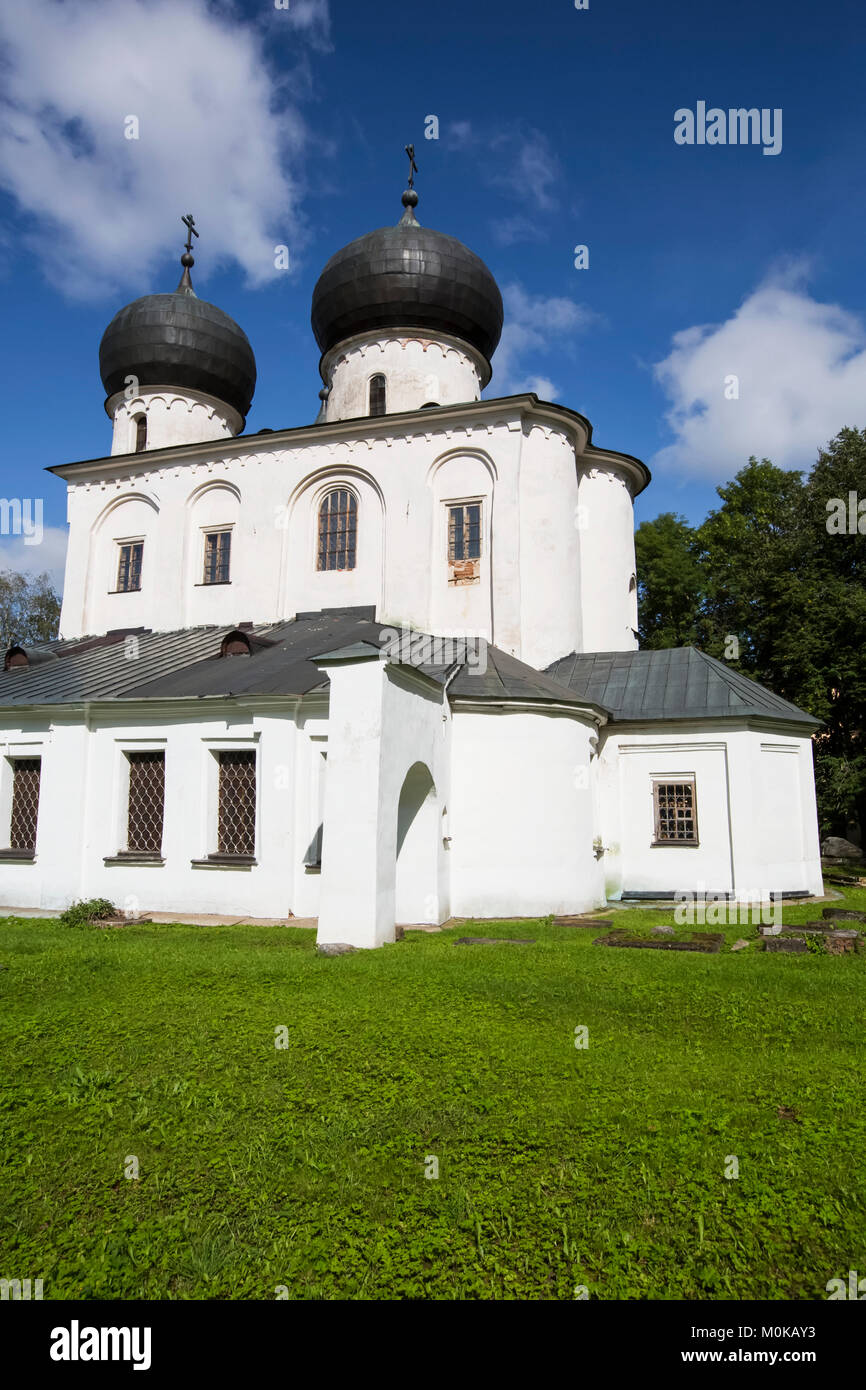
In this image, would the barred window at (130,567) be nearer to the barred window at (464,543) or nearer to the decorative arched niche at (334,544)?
the decorative arched niche at (334,544)

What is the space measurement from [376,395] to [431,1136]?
18.7 m

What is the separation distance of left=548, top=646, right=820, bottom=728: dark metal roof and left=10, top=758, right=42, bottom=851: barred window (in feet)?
32.2

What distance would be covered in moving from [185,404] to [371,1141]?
21.7 metres

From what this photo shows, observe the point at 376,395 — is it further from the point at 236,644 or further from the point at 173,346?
the point at 236,644

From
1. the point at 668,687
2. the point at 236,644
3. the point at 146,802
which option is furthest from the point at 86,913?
the point at 668,687

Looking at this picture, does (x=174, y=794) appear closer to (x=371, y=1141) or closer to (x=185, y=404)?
(x=371, y=1141)

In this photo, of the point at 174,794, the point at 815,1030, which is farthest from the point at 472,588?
the point at 815,1030

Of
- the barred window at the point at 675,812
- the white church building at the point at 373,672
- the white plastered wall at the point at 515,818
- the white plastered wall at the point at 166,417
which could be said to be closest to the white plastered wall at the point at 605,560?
the white church building at the point at 373,672

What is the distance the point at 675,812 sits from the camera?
14805 mm

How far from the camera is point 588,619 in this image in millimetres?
19094

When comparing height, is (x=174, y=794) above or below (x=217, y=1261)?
above

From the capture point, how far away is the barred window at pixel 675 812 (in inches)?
576

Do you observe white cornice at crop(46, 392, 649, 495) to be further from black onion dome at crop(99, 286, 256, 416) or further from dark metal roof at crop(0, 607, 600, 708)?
dark metal roof at crop(0, 607, 600, 708)

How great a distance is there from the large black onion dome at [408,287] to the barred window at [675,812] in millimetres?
12531
